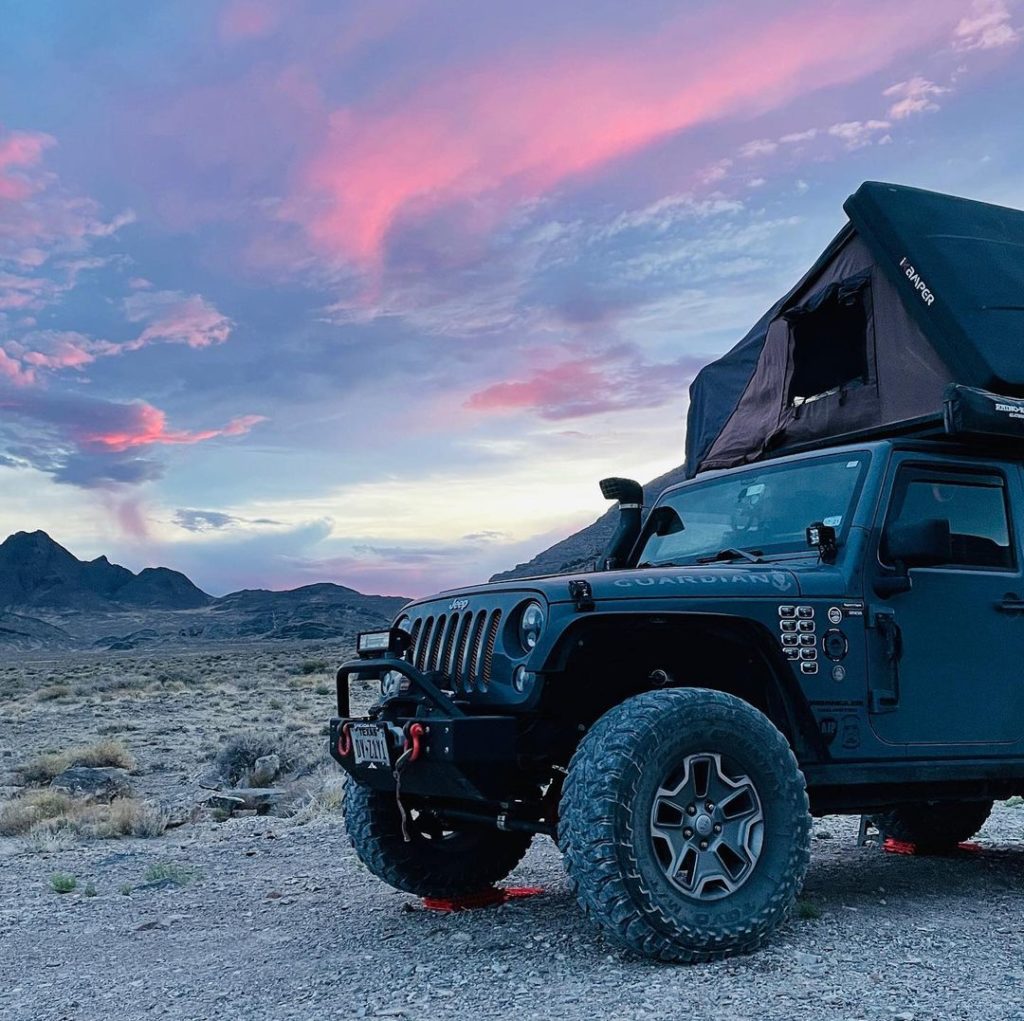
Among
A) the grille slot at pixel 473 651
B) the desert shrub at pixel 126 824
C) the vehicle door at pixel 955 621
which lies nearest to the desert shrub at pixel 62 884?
the desert shrub at pixel 126 824

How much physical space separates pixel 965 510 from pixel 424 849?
3.25 metres

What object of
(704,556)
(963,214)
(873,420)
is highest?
(963,214)

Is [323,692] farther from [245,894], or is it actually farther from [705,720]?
[705,720]

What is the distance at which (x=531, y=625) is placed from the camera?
16.6 feet

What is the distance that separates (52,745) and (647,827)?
18.2 m

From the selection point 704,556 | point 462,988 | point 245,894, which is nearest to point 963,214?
point 704,556

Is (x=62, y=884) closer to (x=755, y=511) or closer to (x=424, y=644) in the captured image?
(x=424, y=644)

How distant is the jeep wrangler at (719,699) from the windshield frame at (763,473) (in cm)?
2

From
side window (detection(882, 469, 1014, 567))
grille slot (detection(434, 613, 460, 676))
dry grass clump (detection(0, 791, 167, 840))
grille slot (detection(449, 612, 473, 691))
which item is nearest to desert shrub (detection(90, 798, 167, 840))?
dry grass clump (detection(0, 791, 167, 840))

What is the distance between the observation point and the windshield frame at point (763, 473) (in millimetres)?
5750

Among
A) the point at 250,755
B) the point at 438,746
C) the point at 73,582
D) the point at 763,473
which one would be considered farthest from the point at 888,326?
the point at 73,582

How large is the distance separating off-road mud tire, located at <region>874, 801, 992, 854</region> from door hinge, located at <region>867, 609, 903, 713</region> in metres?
2.41

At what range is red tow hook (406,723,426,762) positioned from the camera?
5051 millimetres

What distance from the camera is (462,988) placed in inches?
183
